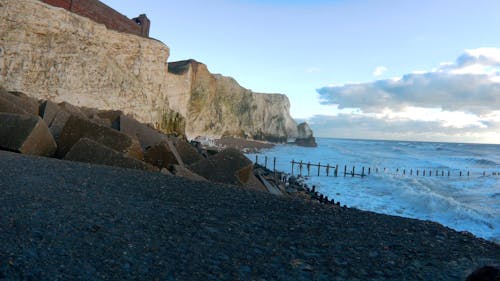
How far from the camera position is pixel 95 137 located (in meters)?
7.59

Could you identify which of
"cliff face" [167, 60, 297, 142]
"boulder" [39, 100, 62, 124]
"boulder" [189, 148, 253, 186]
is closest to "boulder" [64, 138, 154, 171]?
"boulder" [189, 148, 253, 186]

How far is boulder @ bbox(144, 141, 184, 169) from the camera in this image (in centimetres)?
759

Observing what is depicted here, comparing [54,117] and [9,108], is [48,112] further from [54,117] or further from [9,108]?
[9,108]

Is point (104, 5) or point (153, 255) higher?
point (104, 5)

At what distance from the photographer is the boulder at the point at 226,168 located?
7.55 m

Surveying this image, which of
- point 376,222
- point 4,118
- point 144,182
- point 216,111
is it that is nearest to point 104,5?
point 4,118

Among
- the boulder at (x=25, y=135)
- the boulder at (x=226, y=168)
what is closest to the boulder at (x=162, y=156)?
the boulder at (x=226, y=168)

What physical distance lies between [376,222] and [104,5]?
20.3m

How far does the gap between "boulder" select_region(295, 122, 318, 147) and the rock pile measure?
5915 cm

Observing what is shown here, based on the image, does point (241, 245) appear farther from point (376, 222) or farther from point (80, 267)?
point (376, 222)

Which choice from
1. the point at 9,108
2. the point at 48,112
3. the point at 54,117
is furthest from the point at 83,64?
the point at 9,108

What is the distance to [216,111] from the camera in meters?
50.0

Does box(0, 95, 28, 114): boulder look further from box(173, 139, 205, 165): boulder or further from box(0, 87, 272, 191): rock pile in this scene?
box(173, 139, 205, 165): boulder

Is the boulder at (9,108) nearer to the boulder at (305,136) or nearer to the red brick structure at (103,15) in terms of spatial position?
the red brick structure at (103,15)
